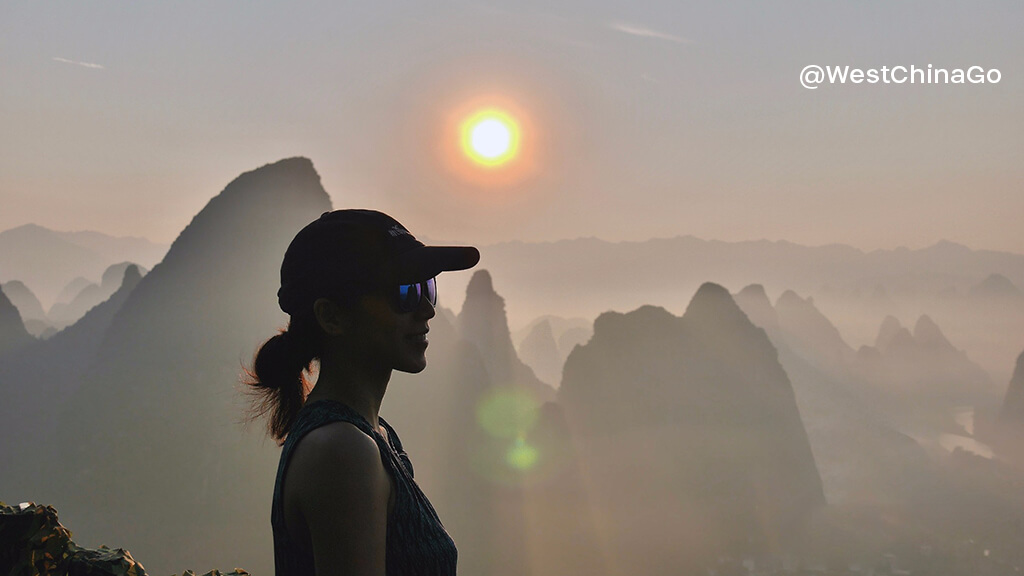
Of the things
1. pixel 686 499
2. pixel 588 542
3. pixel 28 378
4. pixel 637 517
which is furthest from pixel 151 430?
pixel 686 499

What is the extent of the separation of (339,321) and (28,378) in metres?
206

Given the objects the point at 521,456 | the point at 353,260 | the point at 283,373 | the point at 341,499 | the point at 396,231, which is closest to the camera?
the point at 341,499

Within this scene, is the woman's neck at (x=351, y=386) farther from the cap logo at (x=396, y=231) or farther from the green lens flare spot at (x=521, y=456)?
the green lens flare spot at (x=521, y=456)

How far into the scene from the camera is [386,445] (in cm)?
294

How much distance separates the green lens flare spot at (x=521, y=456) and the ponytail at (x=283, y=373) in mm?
181168

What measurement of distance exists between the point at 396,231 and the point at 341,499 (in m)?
1.02

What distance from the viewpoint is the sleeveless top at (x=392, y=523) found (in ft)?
9.05

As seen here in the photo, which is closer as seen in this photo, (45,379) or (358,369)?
(358,369)

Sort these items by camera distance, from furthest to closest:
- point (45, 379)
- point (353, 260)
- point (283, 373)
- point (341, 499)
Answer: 1. point (45, 379)
2. point (283, 373)
3. point (353, 260)
4. point (341, 499)

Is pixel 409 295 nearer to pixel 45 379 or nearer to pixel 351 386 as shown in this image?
pixel 351 386

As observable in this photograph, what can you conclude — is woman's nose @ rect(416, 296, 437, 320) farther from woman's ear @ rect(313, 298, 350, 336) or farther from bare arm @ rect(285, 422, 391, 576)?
bare arm @ rect(285, 422, 391, 576)

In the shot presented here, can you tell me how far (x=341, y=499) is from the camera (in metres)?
2.51

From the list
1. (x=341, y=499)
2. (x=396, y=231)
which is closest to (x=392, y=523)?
(x=341, y=499)

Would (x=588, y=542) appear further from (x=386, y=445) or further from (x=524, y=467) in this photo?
(x=386, y=445)
